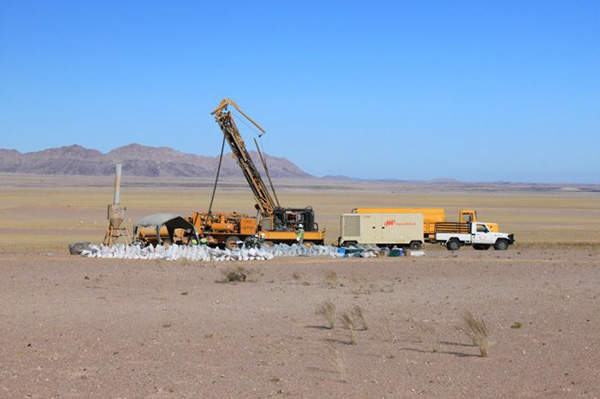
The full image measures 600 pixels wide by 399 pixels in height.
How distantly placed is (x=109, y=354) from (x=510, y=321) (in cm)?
834

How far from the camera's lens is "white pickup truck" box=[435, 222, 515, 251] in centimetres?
3662

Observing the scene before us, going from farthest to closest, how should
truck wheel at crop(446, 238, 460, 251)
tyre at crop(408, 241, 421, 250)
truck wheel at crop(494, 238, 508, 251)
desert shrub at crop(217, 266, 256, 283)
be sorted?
truck wheel at crop(446, 238, 460, 251) → truck wheel at crop(494, 238, 508, 251) → tyre at crop(408, 241, 421, 250) → desert shrub at crop(217, 266, 256, 283)

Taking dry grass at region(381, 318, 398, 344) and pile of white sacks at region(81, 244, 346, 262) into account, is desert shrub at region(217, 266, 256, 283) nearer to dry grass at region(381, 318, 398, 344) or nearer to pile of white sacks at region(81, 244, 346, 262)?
pile of white sacks at region(81, 244, 346, 262)

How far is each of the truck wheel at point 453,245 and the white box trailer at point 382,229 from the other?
6.80ft

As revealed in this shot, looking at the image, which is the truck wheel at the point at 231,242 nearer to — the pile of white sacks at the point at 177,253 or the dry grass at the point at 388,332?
the pile of white sacks at the point at 177,253

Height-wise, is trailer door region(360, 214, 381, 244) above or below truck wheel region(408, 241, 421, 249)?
above

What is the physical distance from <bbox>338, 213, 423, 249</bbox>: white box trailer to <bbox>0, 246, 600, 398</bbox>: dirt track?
8.32 metres

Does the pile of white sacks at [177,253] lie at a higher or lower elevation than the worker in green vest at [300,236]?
lower

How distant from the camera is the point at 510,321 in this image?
16.6m

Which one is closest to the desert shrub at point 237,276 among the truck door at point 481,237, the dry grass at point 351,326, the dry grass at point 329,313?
the dry grass at point 329,313

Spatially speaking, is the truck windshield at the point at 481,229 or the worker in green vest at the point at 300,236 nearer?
the worker in green vest at the point at 300,236

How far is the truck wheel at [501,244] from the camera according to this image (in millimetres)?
36281

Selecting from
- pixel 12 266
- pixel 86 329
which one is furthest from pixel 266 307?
pixel 12 266

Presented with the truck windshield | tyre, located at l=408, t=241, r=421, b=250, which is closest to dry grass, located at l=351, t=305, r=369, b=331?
tyre, located at l=408, t=241, r=421, b=250
